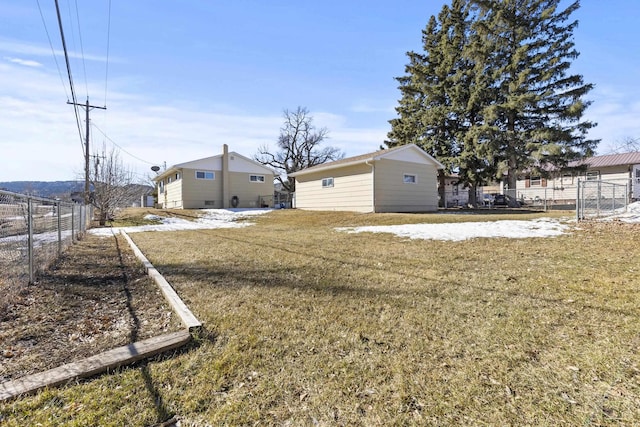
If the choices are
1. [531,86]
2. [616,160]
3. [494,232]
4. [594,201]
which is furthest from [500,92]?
[616,160]

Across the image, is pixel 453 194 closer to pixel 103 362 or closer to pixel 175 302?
pixel 175 302

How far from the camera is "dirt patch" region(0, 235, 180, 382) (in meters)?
2.33

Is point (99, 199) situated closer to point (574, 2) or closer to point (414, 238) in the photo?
point (414, 238)

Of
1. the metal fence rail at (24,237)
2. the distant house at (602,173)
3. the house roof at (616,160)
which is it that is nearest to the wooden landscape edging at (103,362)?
the metal fence rail at (24,237)

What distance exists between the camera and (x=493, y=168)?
19484mm

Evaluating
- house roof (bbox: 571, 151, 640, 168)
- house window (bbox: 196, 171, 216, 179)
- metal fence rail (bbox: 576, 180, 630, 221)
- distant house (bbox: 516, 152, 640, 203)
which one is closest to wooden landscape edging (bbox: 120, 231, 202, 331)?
metal fence rail (bbox: 576, 180, 630, 221)

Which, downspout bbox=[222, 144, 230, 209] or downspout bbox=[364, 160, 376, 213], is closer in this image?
downspout bbox=[364, 160, 376, 213]

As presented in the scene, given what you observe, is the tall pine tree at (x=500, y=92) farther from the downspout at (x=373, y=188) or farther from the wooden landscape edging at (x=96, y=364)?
the wooden landscape edging at (x=96, y=364)

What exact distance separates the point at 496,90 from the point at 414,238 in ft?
55.6

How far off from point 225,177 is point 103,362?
22.7m

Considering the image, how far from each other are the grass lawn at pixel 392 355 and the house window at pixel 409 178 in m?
11.5

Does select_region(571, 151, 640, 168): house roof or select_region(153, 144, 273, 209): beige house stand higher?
select_region(571, 151, 640, 168): house roof

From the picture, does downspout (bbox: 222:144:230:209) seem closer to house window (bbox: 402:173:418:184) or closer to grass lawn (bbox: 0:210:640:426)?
house window (bbox: 402:173:418:184)

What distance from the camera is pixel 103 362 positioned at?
215 centimetres
